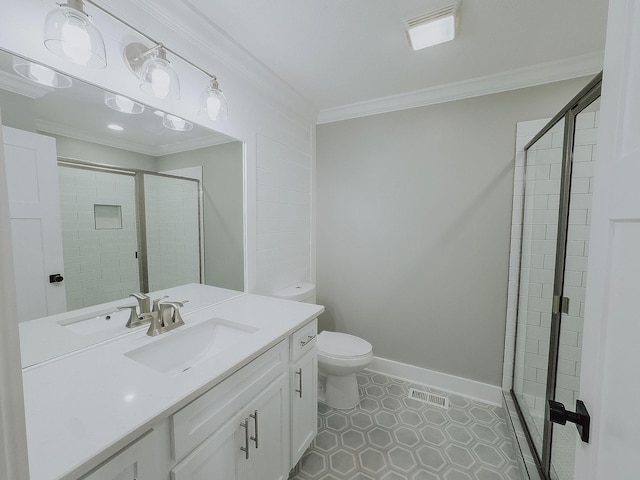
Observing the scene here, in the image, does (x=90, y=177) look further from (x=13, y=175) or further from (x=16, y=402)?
(x=16, y=402)

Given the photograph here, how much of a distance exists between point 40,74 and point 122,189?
45cm

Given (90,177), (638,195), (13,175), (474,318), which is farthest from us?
(474,318)

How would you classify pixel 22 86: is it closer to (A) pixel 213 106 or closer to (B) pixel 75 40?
(B) pixel 75 40

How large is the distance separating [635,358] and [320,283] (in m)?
2.25

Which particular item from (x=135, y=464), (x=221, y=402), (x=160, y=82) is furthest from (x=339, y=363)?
(x=160, y=82)

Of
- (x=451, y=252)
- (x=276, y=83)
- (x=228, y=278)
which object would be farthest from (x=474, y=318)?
(x=276, y=83)

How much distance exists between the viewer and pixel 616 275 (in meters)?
0.52

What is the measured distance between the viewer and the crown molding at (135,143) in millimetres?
994

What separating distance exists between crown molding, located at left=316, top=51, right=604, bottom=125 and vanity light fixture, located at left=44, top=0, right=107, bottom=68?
1.80 meters

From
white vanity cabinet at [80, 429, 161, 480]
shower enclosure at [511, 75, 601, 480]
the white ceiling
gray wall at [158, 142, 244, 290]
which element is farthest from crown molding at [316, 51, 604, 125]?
white vanity cabinet at [80, 429, 161, 480]

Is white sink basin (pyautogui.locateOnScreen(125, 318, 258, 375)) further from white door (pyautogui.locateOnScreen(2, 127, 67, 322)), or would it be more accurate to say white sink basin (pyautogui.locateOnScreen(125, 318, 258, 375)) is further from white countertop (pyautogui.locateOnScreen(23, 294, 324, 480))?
white door (pyautogui.locateOnScreen(2, 127, 67, 322))

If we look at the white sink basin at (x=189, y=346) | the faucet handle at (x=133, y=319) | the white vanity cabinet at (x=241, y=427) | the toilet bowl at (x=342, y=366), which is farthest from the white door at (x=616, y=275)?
the faucet handle at (x=133, y=319)

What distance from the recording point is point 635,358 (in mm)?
457

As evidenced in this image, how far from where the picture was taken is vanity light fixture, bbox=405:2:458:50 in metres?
1.30
